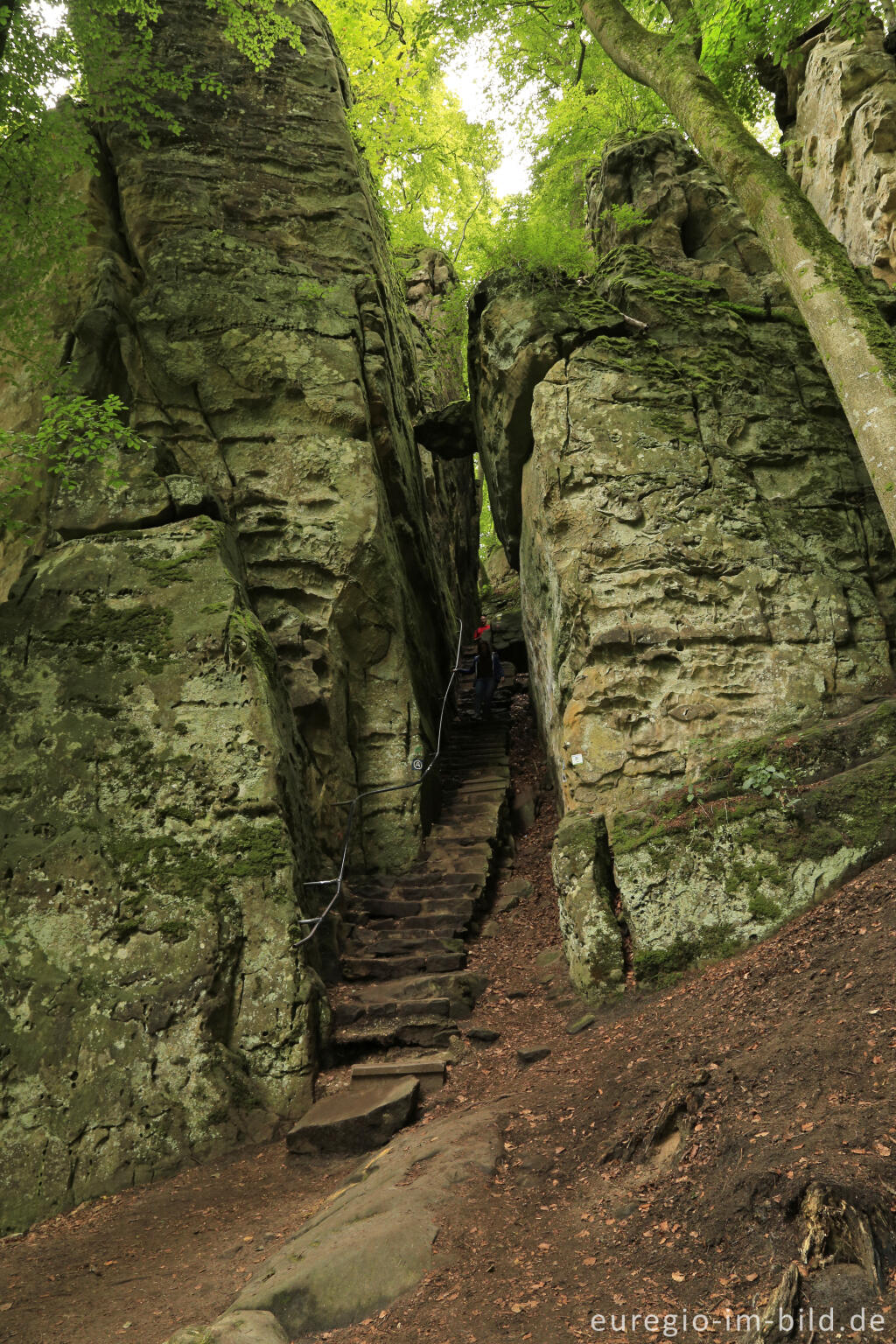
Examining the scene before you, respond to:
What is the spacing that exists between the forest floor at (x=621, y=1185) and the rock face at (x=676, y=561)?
3.30 ft

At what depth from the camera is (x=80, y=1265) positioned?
5.29 m

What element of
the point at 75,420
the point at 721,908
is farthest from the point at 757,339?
the point at 75,420

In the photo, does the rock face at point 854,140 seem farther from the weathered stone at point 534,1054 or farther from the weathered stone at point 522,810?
the weathered stone at point 534,1054

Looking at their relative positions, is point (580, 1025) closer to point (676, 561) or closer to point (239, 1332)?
point (239, 1332)

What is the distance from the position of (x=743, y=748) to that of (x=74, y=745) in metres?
6.59

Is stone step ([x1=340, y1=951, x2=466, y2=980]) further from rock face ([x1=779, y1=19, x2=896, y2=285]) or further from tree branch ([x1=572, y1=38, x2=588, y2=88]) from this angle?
tree branch ([x1=572, y1=38, x2=588, y2=88])

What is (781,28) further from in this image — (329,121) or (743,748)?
(329,121)

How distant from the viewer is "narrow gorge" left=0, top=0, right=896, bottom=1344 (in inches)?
202

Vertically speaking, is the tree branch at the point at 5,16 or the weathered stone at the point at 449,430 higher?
the tree branch at the point at 5,16

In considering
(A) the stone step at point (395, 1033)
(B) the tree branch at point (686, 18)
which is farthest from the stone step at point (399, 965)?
(B) the tree branch at point (686, 18)

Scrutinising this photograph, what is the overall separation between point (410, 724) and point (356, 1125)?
19.8 feet

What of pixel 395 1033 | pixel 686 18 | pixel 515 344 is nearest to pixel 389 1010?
pixel 395 1033

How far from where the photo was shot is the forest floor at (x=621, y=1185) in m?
3.38

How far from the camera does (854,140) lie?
12180 millimetres
